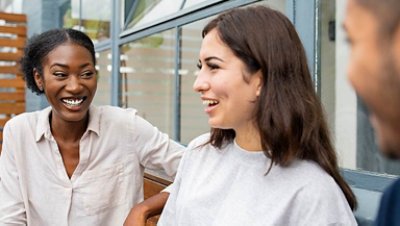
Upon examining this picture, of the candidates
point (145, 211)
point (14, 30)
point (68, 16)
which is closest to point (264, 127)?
point (145, 211)

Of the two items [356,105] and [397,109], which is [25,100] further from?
[397,109]

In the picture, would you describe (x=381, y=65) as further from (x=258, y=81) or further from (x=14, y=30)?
(x=14, y=30)

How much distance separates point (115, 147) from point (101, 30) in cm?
271

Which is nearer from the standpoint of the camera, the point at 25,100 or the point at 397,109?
the point at 397,109

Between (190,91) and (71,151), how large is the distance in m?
1.13

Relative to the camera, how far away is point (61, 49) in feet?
5.88

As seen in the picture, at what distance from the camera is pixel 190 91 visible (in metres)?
2.82

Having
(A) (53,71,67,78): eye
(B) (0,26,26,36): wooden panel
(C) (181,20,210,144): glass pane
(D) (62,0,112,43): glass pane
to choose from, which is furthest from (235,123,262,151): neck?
(B) (0,26,26,36): wooden panel

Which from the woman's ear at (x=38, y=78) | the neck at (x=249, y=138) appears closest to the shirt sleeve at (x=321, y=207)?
the neck at (x=249, y=138)

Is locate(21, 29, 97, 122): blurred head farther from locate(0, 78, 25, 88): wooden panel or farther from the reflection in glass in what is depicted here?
locate(0, 78, 25, 88): wooden panel

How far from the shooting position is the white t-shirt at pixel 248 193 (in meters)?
1.14

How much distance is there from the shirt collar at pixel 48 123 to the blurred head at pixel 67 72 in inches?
1.2

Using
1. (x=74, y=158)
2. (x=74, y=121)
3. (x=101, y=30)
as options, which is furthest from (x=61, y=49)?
(x=101, y=30)

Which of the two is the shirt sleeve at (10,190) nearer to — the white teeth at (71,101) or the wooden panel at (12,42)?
the white teeth at (71,101)
